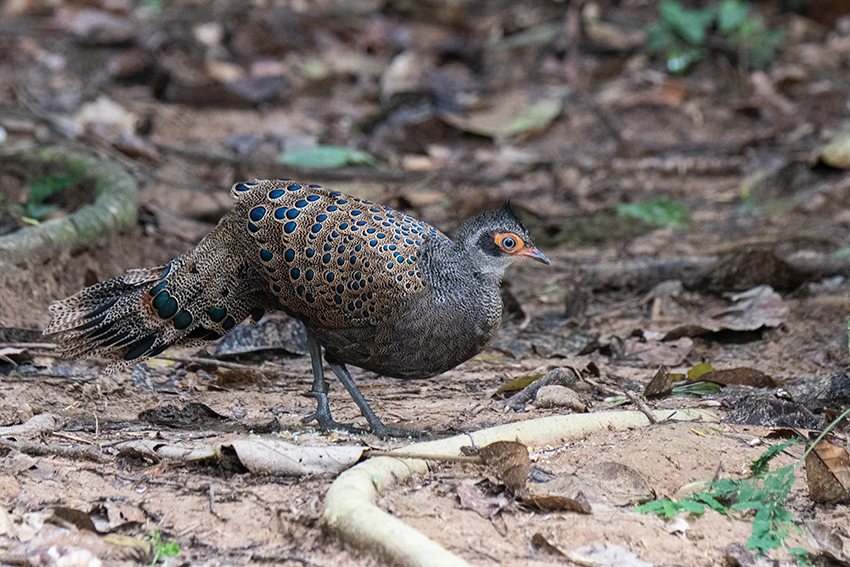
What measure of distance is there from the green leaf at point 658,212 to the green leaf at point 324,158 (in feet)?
7.55

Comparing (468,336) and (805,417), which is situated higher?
(468,336)

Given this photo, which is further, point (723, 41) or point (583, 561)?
point (723, 41)

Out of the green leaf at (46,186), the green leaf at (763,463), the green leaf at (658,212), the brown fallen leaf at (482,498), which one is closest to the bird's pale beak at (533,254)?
the brown fallen leaf at (482,498)

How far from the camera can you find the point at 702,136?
30.1ft

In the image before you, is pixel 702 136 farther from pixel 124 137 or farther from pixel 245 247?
pixel 245 247

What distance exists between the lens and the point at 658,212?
Answer: 718cm

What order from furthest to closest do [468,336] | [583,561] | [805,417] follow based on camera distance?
[468,336] < [805,417] < [583,561]

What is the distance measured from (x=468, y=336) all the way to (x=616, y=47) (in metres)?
8.13

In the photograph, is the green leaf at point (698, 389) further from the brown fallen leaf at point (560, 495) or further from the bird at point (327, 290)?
the brown fallen leaf at point (560, 495)

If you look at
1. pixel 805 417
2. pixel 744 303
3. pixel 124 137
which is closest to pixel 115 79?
pixel 124 137

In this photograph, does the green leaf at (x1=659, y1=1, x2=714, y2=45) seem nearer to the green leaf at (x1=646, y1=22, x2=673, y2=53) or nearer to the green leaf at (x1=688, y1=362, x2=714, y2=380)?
the green leaf at (x1=646, y1=22, x2=673, y2=53)

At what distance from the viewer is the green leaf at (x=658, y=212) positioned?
7.01 metres

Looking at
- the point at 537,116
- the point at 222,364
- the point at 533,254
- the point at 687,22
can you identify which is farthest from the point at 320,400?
the point at 687,22

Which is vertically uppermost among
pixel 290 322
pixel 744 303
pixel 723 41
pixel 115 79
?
pixel 115 79
